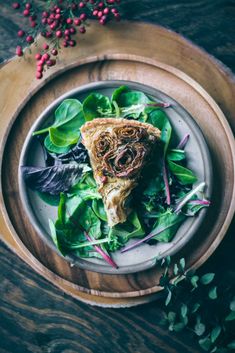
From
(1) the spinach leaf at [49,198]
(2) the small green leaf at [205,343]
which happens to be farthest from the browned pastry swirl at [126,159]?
(2) the small green leaf at [205,343]

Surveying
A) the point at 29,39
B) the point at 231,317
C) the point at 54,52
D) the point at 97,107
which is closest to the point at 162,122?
the point at 97,107

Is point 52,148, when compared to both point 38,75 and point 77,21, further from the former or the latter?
point 77,21

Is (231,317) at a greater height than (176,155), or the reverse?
(176,155)

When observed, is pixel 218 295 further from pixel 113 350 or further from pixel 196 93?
pixel 196 93

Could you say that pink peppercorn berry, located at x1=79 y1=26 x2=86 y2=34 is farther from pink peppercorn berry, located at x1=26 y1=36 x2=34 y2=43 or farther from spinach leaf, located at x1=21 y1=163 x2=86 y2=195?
spinach leaf, located at x1=21 y1=163 x2=86 y2=195

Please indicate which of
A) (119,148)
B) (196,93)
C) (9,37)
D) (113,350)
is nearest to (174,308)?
(113,350)

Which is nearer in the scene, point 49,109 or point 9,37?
point 49,109
